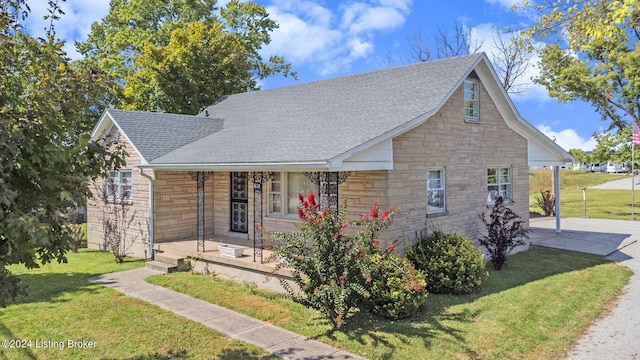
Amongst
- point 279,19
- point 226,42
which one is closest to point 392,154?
point 226,42

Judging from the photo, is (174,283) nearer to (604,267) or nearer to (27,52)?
(27,52)

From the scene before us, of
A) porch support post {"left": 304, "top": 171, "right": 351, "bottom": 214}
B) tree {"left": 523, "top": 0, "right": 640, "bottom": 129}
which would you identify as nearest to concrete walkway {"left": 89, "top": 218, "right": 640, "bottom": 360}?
porch support post {"left": 304, "top": 171, "right": 351, "bottom": 214}

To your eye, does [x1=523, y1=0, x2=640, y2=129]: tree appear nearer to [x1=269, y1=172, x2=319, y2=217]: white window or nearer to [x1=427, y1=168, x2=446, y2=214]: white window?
[x1=427, y1=168, x2=446, y2=214]: white window

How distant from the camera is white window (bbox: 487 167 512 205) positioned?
13336 millimetres

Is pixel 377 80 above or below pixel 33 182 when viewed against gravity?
above

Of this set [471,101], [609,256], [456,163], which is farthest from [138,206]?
[609,256]

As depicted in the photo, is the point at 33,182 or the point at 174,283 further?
the point at 174,283

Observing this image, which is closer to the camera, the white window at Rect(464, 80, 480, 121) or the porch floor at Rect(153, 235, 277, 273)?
the porch floor at Rect(153, 235, 277, 273)

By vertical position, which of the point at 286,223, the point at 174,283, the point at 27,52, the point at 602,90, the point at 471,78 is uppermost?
the point at 602,90

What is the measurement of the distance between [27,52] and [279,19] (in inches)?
1229

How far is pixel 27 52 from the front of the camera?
485cm

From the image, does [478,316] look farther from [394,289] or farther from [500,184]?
[500,184]

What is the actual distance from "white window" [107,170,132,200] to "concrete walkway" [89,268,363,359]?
12.6ft

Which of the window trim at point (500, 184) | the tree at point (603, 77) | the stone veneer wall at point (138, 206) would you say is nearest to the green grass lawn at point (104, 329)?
the stone veneer wall at point (138, 206)
